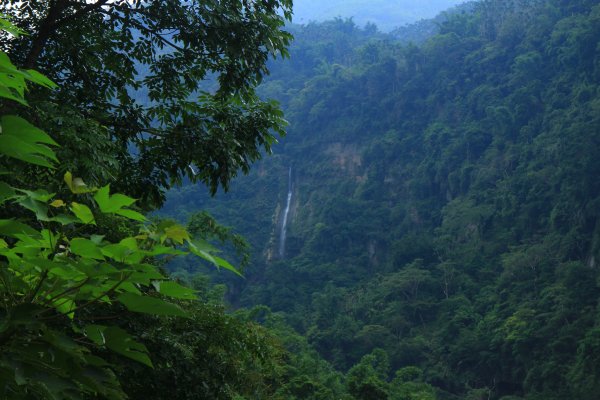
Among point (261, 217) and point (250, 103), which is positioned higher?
point (250, 103)

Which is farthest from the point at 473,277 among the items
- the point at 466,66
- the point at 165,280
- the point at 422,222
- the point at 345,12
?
the point at 345,12

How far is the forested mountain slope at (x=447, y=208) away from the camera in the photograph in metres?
25.0

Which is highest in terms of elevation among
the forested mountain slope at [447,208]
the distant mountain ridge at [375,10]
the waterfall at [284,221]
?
the distant mountain ridge at [375,10]

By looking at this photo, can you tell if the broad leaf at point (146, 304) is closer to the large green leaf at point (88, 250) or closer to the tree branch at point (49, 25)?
the large green leaf at point (88, 250)

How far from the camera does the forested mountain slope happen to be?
25.0 meters

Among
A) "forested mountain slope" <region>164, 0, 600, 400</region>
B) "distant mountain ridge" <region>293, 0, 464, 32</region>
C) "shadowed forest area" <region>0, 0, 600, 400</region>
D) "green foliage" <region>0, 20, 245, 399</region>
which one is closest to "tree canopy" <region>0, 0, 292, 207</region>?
"shadowed forest area" <region>0, 0, 600, 400</region>

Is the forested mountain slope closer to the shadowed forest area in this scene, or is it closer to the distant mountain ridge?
the shadowed forest area

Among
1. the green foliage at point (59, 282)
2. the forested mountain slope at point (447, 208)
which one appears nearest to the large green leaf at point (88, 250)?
the green foliage at point (59, 282)

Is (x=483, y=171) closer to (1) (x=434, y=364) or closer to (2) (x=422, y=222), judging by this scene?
(2) (x=422, y=222)

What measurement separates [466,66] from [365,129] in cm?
870

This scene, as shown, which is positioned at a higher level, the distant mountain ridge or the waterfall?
the distant mountain ridge

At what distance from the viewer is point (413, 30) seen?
71125 mm

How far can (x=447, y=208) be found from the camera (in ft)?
126

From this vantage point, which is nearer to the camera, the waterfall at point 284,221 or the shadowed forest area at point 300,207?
the shadowed forest area at point 300,207
